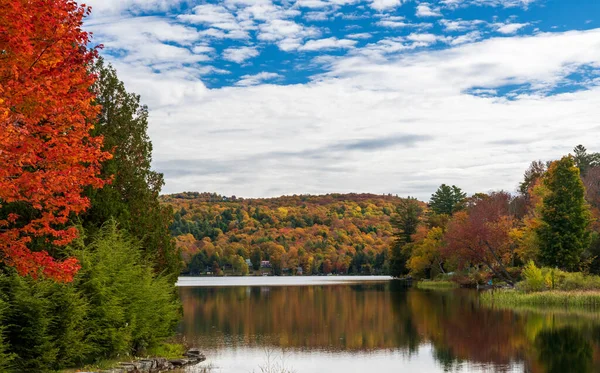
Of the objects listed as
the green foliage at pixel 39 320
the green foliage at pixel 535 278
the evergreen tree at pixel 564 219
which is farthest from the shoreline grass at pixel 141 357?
the evergreen tree at pixel 564 219

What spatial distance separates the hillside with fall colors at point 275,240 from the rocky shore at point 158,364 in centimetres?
13617

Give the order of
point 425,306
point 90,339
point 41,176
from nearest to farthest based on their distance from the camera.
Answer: point 41,176
point 90,339
point 425,306

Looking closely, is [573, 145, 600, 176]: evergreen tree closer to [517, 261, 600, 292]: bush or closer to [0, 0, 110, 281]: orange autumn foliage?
[517, 261, 600, 292]: bush

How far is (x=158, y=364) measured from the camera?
2291 cm

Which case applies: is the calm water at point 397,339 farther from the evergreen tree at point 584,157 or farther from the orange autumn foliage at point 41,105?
the evergreen tree at point 584,157

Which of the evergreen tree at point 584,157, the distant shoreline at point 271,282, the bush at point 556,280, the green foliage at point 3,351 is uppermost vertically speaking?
the evergreen tree at point 584,157

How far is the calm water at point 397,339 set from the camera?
2500 centimetres

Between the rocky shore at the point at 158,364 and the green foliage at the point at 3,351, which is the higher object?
the green foliage at the point at 3,351

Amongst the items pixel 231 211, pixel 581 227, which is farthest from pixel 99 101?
pixel 231 211

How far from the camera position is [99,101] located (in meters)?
27.3

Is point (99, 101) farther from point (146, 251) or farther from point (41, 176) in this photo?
point (41, 176)

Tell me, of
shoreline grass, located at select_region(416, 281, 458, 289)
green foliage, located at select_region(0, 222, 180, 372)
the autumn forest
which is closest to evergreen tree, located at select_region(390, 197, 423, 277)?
shoreline grass, located at select_region(416, 281, 458, 289)

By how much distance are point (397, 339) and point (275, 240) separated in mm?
149568

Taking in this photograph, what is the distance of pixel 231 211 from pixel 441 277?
9829 cm
